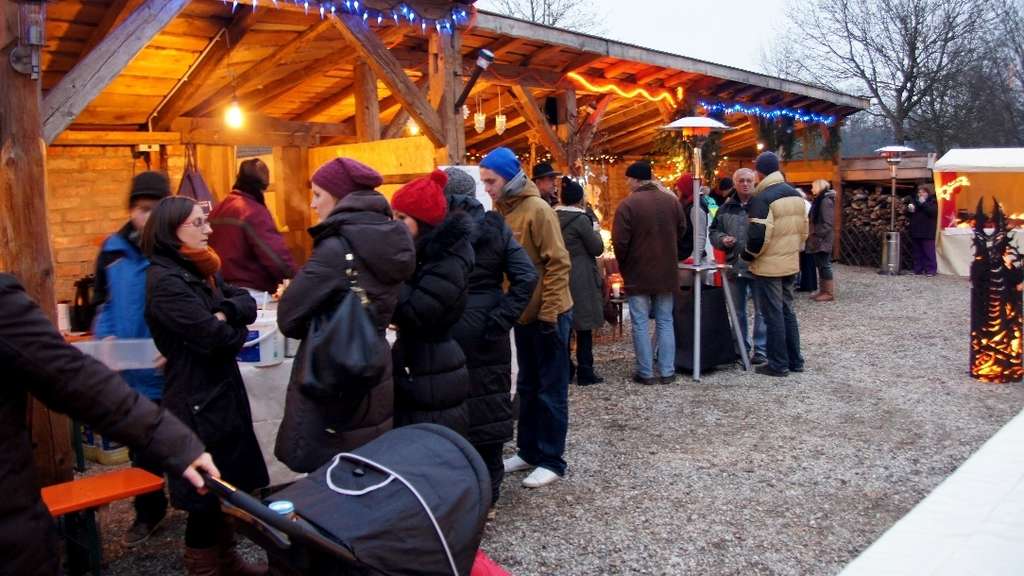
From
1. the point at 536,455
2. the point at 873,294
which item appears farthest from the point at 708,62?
the point at 536,455

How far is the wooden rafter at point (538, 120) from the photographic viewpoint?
9936mm

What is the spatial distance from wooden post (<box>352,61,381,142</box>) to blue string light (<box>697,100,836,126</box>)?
17.2ft

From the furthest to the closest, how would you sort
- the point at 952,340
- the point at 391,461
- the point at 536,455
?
the point at 952,340, the point at 536,455, the point at 391,461

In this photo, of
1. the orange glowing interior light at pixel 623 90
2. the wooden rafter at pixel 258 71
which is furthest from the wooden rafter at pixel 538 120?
the wooden rafter at pixel 258 71

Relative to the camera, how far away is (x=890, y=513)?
13.2 ft

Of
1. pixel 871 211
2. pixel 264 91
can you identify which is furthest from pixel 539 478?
pixel 871 211

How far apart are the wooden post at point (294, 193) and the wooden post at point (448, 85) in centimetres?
359

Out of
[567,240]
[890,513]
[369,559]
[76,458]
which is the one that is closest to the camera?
[369,559]

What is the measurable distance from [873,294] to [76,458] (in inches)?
414

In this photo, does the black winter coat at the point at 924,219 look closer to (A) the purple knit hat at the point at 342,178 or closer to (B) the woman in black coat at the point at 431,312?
(B) the woman in black coat at the point at 431,312

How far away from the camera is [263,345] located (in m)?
4.12

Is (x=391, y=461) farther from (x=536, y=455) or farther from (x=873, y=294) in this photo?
(x=873, y=294)

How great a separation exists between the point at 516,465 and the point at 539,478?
23 cm

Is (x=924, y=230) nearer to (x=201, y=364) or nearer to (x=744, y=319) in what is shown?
(x=744, y=319)
